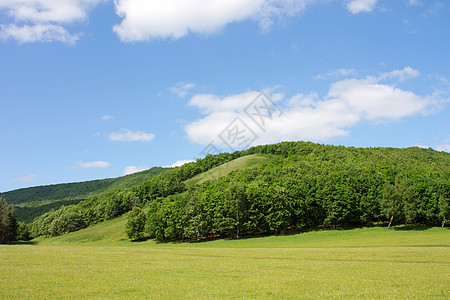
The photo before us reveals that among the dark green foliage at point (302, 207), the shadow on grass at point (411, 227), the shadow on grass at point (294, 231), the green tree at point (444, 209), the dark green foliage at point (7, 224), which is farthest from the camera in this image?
the dark green foliage at point (7, 224)

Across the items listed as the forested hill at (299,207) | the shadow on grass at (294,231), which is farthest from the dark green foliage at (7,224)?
the shadow on grass at (294,231)

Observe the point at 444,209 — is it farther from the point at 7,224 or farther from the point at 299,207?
the point at 7,224

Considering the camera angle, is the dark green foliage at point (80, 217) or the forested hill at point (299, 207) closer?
the forested hill at point (299, 207)

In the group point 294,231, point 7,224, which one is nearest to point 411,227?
point 294,231

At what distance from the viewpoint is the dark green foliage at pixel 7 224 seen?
3885 inches

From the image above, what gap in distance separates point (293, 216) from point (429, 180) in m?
44.3

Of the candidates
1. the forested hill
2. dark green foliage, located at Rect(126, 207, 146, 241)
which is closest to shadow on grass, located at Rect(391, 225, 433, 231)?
the forested hill

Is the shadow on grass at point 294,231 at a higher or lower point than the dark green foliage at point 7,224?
lower

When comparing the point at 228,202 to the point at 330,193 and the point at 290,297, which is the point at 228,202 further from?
the point at 290,297

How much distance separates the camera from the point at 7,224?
99.4 m

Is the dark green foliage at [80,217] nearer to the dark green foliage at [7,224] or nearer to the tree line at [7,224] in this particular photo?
the tree line at [7,224]

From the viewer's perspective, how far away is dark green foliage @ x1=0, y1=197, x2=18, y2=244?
98688 millimetres

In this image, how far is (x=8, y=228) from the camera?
102 meters

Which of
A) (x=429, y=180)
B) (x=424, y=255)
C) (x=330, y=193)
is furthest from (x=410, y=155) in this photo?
(x=424, y=255)
